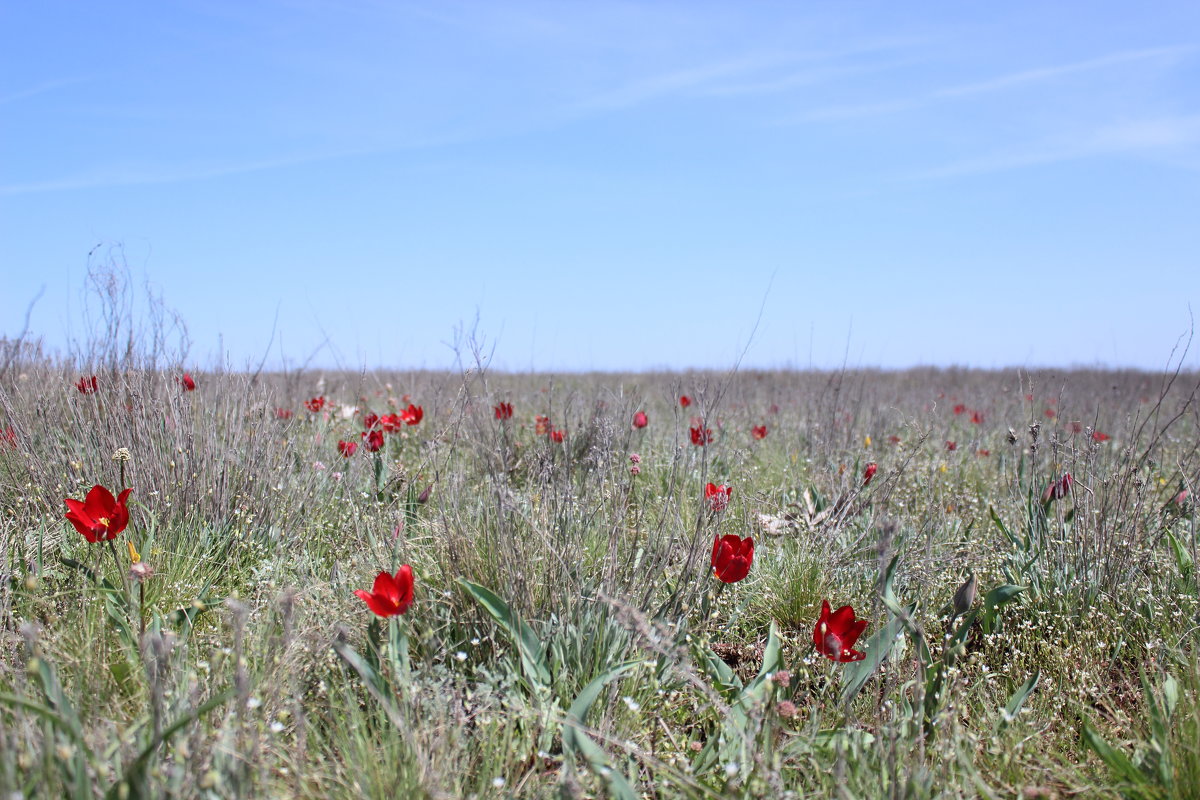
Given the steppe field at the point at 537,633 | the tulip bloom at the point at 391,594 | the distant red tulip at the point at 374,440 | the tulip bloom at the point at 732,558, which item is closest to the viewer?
the steppe field at the point at 537,633

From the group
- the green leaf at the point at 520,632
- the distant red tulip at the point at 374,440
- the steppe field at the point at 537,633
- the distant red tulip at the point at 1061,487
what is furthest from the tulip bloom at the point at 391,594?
the distant red tulip at the point at 1061,487

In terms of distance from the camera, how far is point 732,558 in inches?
82.8

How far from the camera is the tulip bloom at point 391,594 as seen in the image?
1.78 m

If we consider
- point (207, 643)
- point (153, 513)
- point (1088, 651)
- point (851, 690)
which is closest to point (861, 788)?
point (851, 690)

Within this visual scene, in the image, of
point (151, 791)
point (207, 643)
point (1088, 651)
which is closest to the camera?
point (151, 791)

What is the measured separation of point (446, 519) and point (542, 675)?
58cm

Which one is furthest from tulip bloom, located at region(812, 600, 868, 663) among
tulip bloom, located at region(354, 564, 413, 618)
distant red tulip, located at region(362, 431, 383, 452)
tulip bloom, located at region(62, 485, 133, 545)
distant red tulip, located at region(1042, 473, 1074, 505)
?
distant red tulip, located at region(362, 431, 383, 452)

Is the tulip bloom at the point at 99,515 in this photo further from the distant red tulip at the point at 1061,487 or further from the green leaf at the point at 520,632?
the distant red tulip at the point at 1061,487

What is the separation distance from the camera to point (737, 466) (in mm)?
4730

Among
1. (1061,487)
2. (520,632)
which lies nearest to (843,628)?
(520,632)

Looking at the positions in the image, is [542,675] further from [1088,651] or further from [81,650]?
[1088,651]

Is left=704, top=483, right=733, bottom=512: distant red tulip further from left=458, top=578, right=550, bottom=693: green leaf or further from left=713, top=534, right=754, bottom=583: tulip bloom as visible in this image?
left=458, top=578, right=550, bottom=693: green leaf

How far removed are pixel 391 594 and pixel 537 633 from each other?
0.49 metres

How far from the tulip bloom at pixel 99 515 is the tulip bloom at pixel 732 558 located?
1494mm
